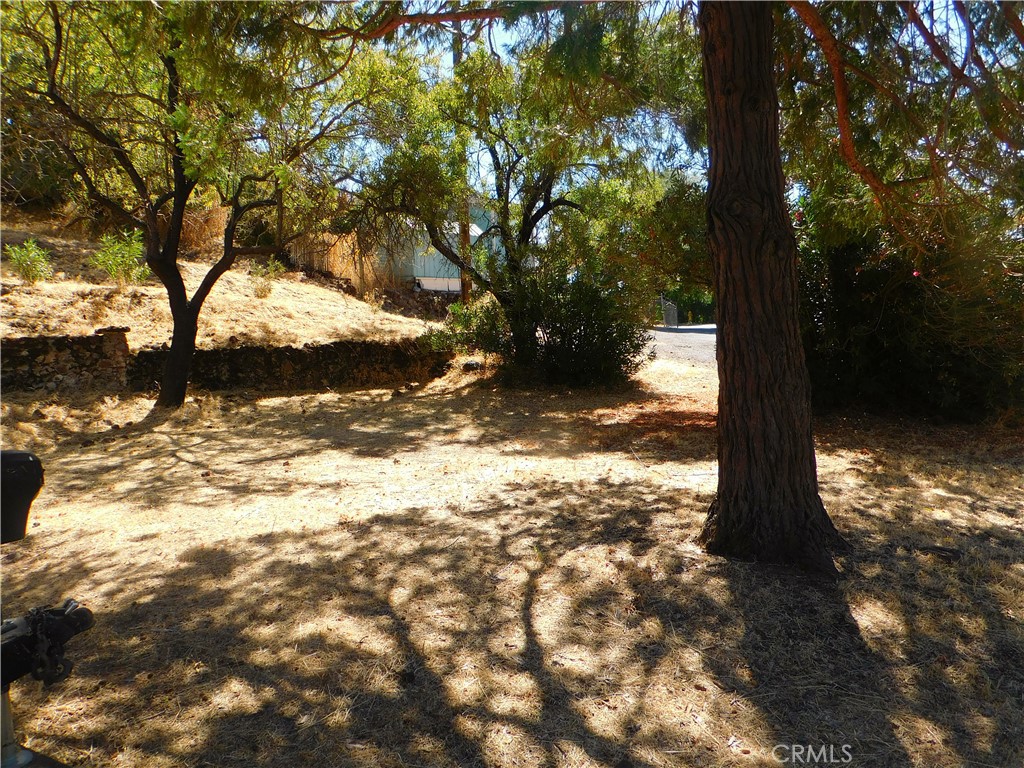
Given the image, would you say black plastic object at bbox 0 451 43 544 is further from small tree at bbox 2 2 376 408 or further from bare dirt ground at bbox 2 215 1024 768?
small tree at bbox 2 2 376 408

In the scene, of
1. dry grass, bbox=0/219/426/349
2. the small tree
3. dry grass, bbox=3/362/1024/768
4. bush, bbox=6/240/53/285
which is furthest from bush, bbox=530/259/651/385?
bush, bbox=6/240/53/285

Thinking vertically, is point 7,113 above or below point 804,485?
above

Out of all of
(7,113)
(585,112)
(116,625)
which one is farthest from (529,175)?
(116,625)

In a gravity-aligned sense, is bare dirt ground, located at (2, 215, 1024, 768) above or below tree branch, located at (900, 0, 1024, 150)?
below

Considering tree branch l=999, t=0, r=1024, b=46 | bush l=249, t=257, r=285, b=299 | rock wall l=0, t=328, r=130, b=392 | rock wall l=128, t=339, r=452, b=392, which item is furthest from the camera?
bush l=249, t=257, r=285, b=299

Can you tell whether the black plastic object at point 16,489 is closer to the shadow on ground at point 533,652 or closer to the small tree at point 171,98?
the shadow on ground at point 533,652

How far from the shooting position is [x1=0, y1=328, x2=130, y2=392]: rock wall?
8.56m

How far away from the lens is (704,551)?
13.2 feet

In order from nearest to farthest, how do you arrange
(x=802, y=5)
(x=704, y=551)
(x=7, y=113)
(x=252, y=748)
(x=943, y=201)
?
1. (x=252, y=748)
2. (x=704, y=551)
3. (x=802, y=5)
4. (x=943, y=201)
5. (x=7, y=113)

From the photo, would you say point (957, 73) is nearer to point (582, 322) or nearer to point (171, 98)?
point (582, 322)

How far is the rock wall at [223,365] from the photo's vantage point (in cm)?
873

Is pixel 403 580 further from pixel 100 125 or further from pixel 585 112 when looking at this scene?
pixel 100 125

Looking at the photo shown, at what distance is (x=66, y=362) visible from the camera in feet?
29.5

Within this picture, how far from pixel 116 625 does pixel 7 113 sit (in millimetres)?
6342
